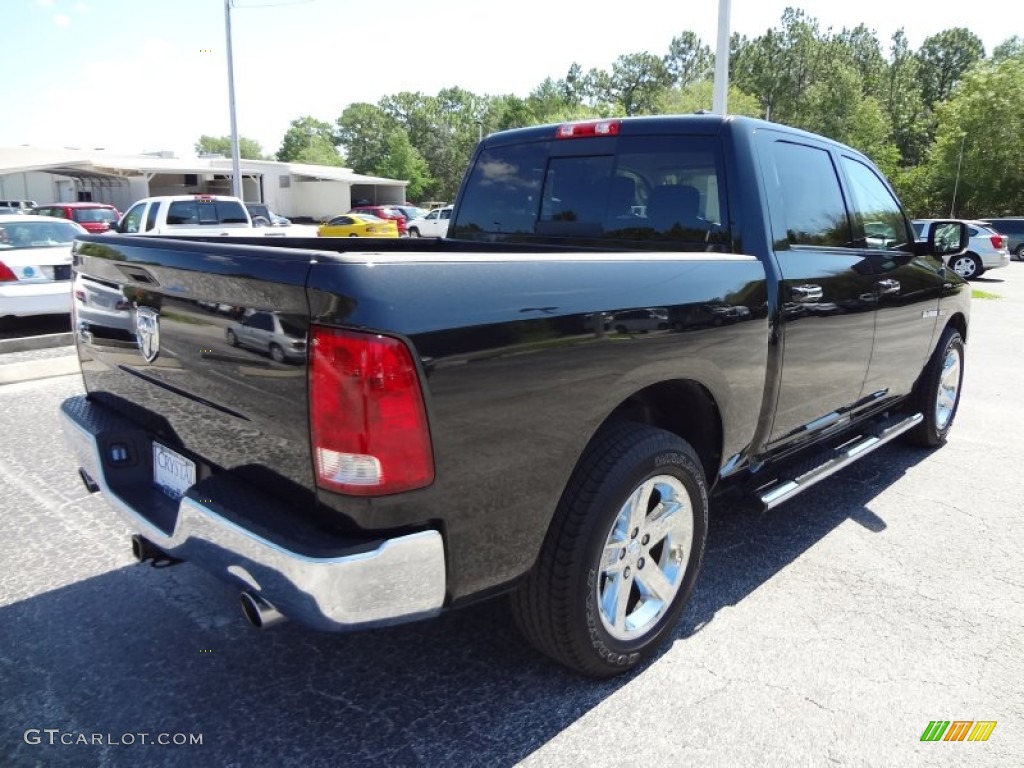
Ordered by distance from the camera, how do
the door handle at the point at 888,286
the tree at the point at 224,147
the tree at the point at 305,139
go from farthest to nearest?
the tree at the point at 224,147 < the tree at the point at 305,139 < the door handle at the point at 888,286

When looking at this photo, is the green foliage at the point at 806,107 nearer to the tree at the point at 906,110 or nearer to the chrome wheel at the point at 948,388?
the tree at the point at 906,110

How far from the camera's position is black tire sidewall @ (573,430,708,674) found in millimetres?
2346

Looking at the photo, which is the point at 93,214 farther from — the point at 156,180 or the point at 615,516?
the point at 615,516

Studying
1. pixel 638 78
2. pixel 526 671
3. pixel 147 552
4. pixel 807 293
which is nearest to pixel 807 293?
pixel 807 293

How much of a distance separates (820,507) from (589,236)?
2.13 metres

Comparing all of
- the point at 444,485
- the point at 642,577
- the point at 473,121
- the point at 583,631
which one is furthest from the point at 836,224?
the point at 473,121

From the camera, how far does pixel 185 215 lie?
1433cm

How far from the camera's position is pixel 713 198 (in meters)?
3.16

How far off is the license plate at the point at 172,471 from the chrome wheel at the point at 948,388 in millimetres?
4735

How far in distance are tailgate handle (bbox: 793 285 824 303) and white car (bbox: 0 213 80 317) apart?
7770 mm

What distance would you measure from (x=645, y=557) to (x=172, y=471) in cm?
166

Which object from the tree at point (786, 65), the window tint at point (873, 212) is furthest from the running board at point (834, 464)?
the tree at point (786, 65)

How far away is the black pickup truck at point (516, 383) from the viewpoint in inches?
72.4

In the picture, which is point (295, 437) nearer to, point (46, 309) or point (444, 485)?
point (444, 485)
